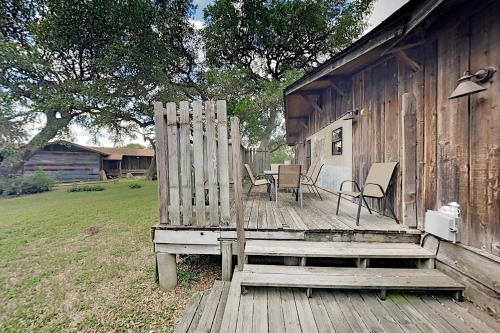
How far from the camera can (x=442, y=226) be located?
2090 millimetres

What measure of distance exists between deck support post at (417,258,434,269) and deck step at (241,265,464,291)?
7cm

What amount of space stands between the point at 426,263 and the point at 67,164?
77.7ft

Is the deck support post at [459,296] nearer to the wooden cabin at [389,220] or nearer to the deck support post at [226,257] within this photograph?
the wooden cabin at [389,220]

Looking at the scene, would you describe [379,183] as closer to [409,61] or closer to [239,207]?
[409,61]

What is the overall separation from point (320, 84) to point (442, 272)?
14.1 ft

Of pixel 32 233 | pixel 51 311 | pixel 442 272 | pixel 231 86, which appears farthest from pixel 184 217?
pixel 231 86

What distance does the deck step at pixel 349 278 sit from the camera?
1.87 metres

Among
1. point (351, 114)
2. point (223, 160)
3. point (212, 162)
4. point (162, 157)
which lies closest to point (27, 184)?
point (162, 157)

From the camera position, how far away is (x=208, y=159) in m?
2.54

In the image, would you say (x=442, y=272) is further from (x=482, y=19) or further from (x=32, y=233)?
(x=32, y=233)

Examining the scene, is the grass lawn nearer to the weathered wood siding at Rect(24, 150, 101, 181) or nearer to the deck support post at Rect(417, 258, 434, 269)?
the deck support post at Rect(417, 258, 434, 269)

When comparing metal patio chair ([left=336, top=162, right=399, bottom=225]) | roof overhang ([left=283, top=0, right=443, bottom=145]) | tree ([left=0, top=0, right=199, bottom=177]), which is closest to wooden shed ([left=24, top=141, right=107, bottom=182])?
tree ([left=0, top=0, right=199, bottom=177])

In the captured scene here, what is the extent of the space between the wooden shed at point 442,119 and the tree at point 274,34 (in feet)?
A: 25.7

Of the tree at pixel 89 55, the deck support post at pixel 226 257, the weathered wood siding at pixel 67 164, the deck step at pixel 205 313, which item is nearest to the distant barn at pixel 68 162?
the weathered wood siding at pixel 67 164
